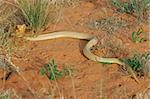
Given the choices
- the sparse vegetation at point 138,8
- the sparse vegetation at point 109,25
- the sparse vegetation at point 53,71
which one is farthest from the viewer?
the sparse vegetation at point 138,8

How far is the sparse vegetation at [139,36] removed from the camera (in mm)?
4931

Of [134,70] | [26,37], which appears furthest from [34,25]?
[134,70]

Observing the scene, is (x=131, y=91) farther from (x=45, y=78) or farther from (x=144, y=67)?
(x=45, y=78)

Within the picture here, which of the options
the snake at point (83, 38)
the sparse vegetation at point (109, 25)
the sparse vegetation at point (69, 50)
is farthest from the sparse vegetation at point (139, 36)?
the snake at point (83, 38)

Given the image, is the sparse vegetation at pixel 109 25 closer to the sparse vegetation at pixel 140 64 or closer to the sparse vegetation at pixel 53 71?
the sparse vegetation at pixel 140 64

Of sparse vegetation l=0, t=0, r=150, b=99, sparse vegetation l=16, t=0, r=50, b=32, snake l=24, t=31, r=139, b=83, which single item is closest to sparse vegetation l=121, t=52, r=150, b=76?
sparse vegetation l=0, t=0, r=150, b=99

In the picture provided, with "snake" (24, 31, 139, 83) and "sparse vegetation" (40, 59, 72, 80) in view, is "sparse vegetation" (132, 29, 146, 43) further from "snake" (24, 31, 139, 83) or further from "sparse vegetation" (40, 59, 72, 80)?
"sparse vegetation" (40, 59, 72, 80)

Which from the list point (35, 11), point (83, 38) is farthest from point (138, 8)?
point (35, 11)

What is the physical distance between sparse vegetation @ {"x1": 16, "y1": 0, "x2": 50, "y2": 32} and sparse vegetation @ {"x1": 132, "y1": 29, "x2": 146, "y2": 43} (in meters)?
1.13

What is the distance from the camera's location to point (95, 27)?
17.5 feet

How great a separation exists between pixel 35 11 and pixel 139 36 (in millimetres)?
1324

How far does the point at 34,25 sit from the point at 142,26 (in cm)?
138

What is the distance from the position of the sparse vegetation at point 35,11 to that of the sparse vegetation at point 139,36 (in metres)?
1.13

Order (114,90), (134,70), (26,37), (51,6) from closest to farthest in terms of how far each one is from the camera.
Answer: (114,90) < (134,70) < (26,37) < (51,6)
